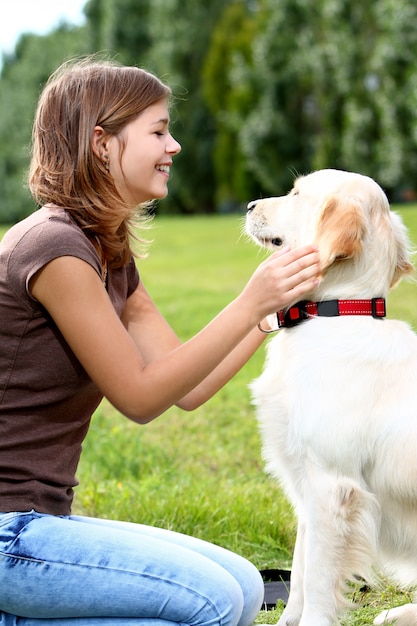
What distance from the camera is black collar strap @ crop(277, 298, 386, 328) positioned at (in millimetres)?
2758

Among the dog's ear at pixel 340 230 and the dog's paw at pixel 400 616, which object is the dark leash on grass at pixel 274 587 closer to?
the dog's paw at pixel 400 616

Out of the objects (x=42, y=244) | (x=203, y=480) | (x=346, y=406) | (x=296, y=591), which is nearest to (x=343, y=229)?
(x=346, y=406)

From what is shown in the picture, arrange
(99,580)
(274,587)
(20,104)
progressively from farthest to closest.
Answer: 1. (20,104)
2. (274,587)
3. (99,580)

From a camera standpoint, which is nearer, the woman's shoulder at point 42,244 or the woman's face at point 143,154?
the woman's shoulder at point 42,244

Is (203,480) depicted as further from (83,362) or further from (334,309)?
(83,362)

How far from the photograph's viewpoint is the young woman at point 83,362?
7.97 feet

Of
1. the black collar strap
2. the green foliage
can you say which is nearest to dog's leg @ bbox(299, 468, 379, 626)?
the black collar strap

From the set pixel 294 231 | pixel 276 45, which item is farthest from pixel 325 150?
pixel 294 231

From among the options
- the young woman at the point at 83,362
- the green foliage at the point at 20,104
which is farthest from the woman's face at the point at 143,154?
the green foliage at the point at 20,104

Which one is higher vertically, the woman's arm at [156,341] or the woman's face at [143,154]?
the woman's face at [143,154]

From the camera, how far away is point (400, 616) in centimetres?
295

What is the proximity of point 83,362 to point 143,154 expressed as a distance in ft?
2.26

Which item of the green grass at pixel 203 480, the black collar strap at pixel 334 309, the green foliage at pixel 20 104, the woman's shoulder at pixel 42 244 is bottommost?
the green foliage at pixel 20 104

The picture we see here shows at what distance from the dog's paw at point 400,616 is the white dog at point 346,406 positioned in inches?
7.2
